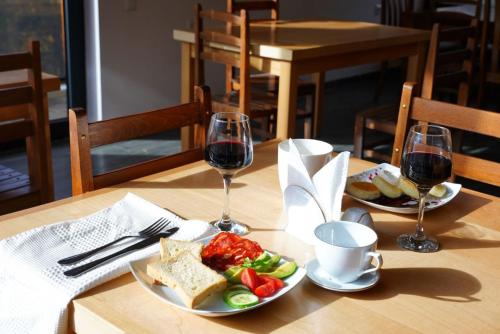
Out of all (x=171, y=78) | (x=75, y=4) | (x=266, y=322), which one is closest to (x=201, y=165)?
(x=266, y=322)

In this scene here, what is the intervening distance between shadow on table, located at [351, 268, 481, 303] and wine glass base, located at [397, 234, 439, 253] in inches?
2.6

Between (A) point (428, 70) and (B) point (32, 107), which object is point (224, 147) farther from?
(A) point (428, 70)

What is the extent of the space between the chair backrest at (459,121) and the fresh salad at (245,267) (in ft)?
2.40

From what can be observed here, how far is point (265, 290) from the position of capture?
3.03 feet

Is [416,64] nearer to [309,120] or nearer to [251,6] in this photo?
[309,120]

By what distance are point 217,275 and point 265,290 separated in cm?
7

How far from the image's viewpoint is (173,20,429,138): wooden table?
2922 mm

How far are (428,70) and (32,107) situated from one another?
166cm

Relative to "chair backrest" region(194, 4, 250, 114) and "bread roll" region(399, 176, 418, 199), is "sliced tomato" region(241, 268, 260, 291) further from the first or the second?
"chair backrest" region(194, 4, 250, 114)

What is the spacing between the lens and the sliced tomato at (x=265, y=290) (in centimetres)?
92

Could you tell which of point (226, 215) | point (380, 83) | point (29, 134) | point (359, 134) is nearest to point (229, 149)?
point (226, 215)

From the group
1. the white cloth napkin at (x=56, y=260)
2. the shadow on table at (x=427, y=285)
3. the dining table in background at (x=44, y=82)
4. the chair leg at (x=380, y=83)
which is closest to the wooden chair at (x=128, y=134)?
the white cloth napkin at (x=56, y=260)

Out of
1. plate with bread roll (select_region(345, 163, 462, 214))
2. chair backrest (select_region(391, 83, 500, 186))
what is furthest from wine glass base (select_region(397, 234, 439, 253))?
chair backrest (select_region(391, 83, 500, 186))

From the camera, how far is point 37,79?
2.04 m
